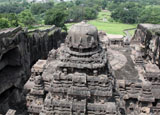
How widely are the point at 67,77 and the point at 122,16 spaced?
2911 inches

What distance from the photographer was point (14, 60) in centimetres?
2372

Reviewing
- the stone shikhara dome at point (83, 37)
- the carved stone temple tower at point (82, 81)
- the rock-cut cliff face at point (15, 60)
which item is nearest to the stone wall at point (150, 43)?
the carved stone temple tower at point (82, 81)

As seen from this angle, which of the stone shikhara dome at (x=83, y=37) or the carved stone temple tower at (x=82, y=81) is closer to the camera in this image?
the carved stone temple tower at (x=82, y=81)

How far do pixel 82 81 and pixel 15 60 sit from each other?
55.5 ft

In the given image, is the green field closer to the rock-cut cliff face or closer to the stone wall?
the stone wall

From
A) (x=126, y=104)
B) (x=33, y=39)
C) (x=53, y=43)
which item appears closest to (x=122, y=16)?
(x=53, y=43)

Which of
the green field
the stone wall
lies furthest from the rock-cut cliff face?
the green field

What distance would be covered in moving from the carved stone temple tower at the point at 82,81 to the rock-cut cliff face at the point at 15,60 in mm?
8672

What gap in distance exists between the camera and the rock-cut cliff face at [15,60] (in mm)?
20131

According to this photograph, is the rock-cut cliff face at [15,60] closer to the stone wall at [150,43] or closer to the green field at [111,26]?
the stone wall at [150,43]

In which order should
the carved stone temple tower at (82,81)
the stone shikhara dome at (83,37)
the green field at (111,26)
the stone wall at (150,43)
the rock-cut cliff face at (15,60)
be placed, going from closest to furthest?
the carved stone temple tower at (82,81) → the stone shikhara dome at (83,37) → the rock-cut cliff face at (15,60) → the stone wall at (150,43) → the green field at (111,26)

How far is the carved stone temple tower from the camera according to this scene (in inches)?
408

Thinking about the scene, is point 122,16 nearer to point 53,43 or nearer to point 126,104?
point 53,43

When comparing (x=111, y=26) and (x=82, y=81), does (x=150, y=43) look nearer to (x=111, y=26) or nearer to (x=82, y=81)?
(x=82, y=81)
